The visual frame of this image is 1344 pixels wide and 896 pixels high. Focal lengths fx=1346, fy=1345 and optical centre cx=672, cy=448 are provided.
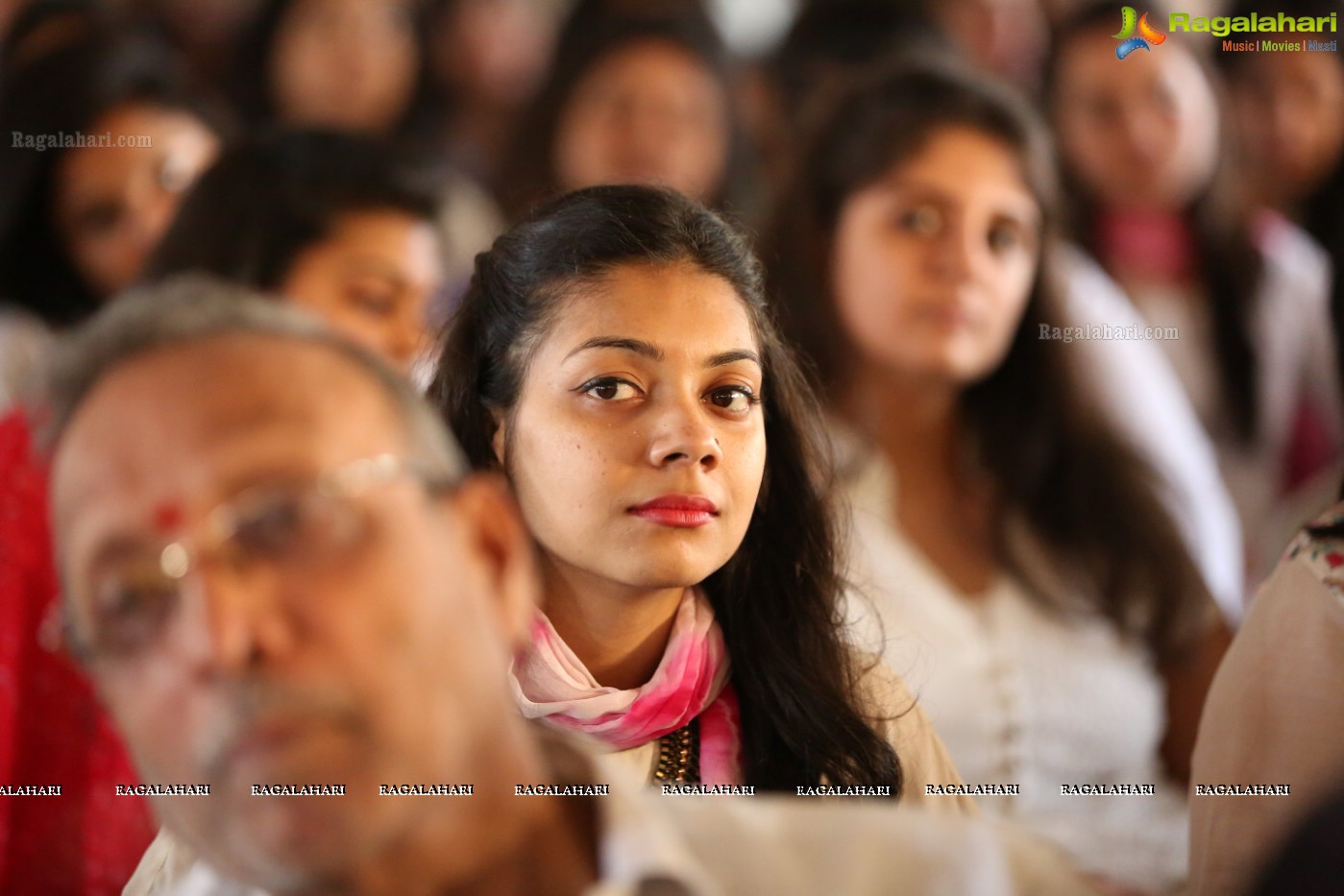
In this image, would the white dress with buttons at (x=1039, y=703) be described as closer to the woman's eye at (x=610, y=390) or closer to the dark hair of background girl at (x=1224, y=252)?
the woman's eye at (x=610, y=390)

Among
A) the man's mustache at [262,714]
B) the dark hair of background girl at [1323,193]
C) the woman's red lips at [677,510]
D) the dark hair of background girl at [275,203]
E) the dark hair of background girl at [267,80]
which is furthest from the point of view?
the dark hair of background girl at [267,80]

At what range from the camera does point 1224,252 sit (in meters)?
3.22

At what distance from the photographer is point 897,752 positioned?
54.9 inches

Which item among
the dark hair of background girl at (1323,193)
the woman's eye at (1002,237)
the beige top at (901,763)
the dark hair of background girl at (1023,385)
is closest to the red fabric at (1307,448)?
the dark hair of background girl at (1323,193)

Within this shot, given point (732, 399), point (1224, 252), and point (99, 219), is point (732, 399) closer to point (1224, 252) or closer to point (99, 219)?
point (99, 219)

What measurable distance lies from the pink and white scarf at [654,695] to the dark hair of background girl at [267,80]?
2.88 metres

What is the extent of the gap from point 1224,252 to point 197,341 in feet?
9.20

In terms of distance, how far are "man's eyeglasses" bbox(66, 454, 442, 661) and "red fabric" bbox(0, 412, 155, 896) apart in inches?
33.4

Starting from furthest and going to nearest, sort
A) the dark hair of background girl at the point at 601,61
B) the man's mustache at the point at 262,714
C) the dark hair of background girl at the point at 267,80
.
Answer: the dark hair of background girl at the point at 267,80, the dark hair of background girl at the point at 601,61, the man's mustache at the point at 262,714

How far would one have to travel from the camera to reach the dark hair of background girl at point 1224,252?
3127 millimetres

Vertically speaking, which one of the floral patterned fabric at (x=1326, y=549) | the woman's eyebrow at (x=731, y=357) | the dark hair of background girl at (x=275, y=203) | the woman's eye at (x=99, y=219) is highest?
the woman's eye at (x=99, y=219)

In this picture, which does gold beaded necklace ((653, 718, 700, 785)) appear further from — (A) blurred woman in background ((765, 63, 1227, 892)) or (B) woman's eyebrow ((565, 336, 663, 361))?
(A) blurred woman in background ((765, 63, 1227, 892))

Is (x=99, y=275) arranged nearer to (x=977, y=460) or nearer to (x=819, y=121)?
(x=819, y=121)

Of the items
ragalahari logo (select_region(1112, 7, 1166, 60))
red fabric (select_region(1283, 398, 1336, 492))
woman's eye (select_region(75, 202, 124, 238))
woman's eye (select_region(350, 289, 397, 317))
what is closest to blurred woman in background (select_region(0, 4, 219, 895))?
woman's eye (select_region(75, 202, 124, 238))
